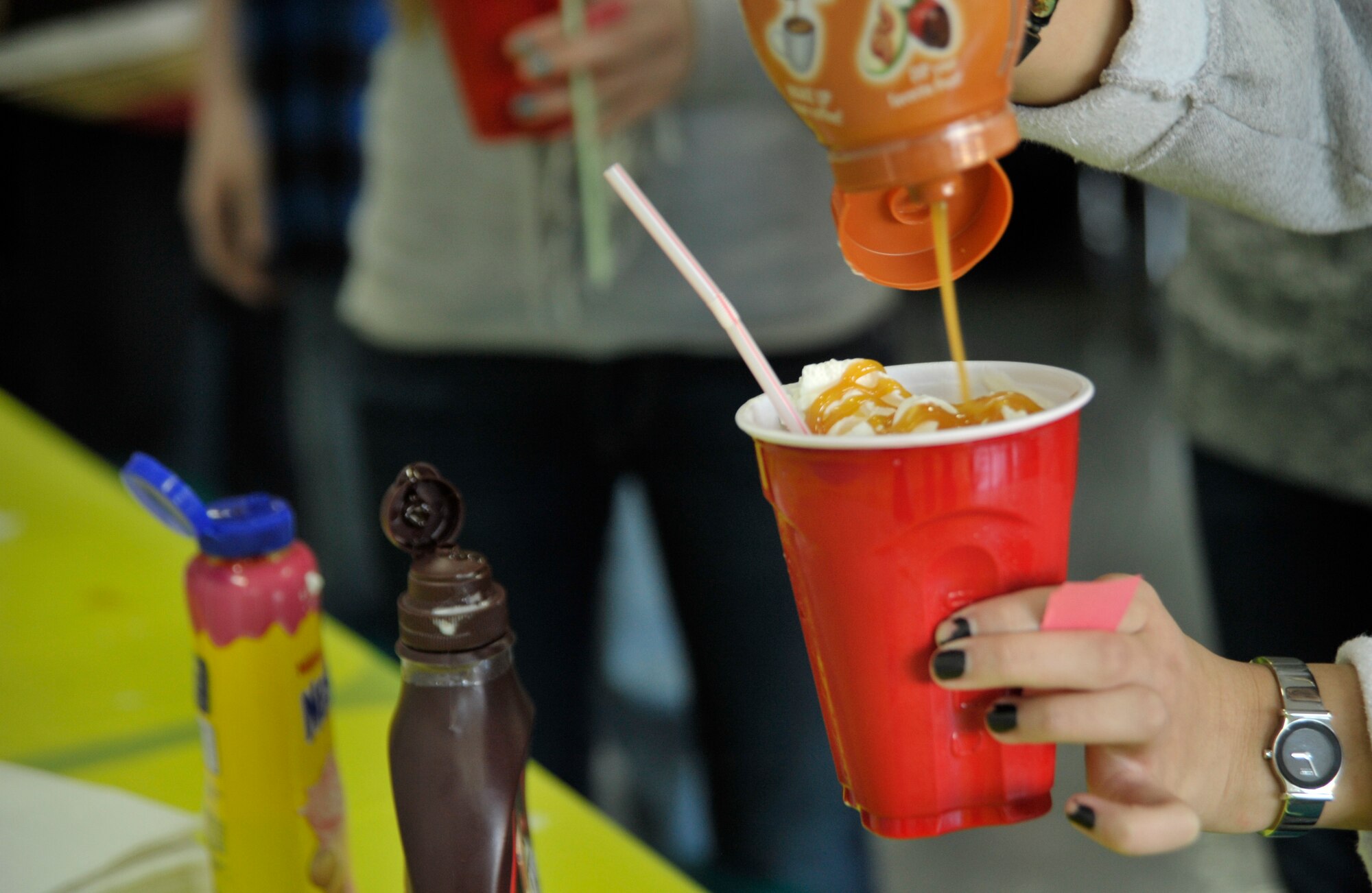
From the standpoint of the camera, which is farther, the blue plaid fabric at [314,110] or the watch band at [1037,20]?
the blue plaid fabric at [314,110]

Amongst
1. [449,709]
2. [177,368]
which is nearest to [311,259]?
[177,368]

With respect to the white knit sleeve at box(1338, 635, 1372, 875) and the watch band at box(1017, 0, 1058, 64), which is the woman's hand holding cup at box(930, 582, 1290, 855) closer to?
the white knit sleeve at box(1338, 635, 1372, 875)

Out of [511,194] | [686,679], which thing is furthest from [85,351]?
[511,194]

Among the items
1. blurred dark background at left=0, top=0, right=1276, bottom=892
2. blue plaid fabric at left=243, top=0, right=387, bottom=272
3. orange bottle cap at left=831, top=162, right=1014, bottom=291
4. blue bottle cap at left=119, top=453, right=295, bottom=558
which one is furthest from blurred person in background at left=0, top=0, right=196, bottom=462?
orange bottle cap at left=831, top=162, right=1014, bottom=291

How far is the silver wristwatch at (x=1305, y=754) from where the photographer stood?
590mm

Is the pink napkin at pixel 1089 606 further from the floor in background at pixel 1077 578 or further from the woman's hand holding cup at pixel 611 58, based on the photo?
the floor in background at pixel 1077 578

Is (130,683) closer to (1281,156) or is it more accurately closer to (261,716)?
(261,716)

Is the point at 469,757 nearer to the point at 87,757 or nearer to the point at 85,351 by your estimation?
the point at 87,757

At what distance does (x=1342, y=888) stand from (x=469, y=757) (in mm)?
857

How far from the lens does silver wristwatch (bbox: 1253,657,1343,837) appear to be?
1.94 feet

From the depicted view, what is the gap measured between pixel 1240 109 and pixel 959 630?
1.14 ft

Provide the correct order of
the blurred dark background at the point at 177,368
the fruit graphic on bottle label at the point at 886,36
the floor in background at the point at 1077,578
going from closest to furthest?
the fruit graphic on bottle label at the point at 886,36 → the floor in background at the point at 1077,578 → the blurred dark background at the point at 177,368

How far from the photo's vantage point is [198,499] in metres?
0.67

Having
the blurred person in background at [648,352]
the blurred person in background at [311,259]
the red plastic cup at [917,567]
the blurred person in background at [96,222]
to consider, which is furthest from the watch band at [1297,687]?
the blurred person in background at [96,222]
